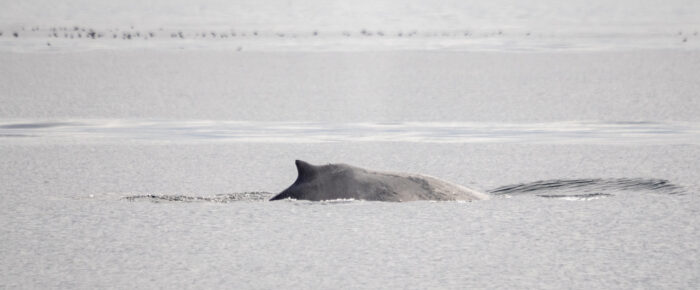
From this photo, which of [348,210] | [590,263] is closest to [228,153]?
[348,210]

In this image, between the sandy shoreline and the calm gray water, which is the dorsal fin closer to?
the calm gray water

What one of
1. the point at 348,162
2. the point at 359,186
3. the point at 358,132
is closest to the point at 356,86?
the point at 358,132

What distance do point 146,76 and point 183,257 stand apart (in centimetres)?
1906

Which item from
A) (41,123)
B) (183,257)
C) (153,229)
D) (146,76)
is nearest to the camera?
(183,257)

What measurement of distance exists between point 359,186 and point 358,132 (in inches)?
236

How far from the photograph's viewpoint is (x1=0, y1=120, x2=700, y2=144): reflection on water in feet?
49.0

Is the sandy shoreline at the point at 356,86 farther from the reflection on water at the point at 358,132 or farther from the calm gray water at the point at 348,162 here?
the reflection on water at the point at 358,132

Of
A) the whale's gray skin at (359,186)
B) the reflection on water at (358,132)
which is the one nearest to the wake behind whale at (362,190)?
the whale's gray skin at (359,186)

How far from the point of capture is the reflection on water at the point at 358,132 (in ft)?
49.0

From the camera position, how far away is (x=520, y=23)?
68.2 meters

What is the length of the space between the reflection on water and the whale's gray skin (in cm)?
472

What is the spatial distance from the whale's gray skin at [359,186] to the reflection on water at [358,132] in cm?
472

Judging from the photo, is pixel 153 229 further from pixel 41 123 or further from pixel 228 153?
pixel 41 123

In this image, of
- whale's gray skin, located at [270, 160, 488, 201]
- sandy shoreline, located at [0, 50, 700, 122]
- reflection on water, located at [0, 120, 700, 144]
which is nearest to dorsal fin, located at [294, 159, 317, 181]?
whale's gray skin, located at [270, 160, 488, 201]
